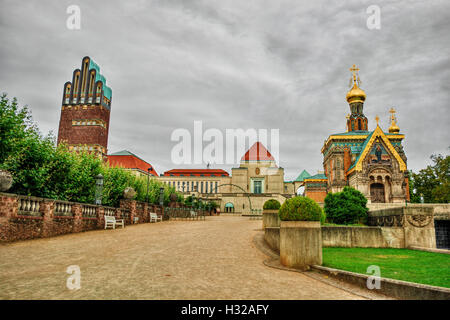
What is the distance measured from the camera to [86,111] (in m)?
76.8

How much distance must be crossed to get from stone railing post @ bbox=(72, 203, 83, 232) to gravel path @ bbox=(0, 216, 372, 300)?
4.35m

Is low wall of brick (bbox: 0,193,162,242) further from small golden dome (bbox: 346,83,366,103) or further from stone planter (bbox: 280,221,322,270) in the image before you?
small golden dome (bbox: 346,83,366,103)

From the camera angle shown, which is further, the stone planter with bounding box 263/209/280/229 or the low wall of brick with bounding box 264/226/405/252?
the stone planter with bounding box 263/209/280/229

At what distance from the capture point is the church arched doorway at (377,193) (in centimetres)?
4325

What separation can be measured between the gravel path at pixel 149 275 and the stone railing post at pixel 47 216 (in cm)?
233

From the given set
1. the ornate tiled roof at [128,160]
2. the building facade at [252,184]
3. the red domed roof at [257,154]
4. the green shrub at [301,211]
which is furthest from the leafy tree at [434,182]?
the ornate tiled roof at [128,160]

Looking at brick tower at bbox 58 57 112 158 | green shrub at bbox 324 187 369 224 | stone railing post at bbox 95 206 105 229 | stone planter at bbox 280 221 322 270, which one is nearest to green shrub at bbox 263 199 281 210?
green shrub at bbox 324 187 369 224

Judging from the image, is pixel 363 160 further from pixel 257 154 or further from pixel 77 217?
pixel 77 217

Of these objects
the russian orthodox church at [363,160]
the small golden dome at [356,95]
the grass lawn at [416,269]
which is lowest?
the grass lawn at [416,269]

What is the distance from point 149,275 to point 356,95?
5715 centimetres

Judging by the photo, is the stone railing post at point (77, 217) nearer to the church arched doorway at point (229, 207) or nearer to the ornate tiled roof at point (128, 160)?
the church arched doorway at point (229, 207)

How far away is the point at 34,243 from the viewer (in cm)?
1034

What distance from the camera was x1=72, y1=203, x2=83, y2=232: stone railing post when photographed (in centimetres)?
1409

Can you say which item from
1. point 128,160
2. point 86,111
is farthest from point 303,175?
point 86,111
